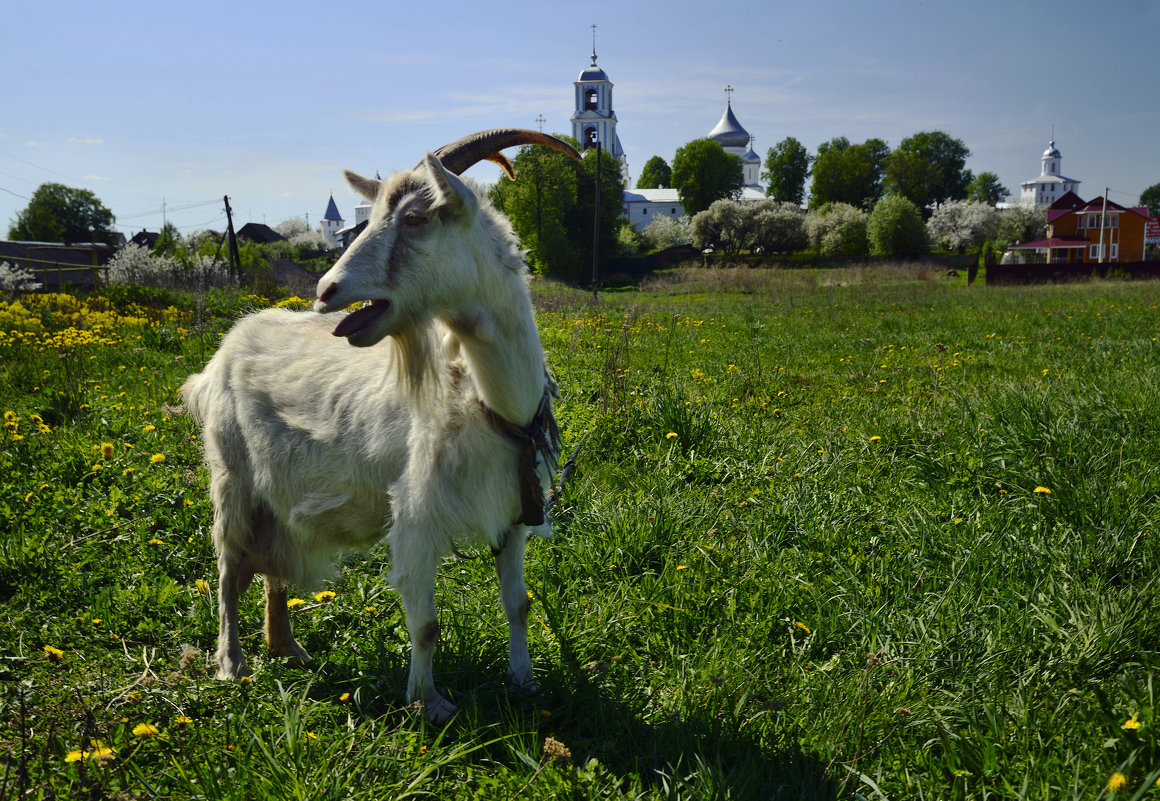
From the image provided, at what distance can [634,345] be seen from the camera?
28.7 feet

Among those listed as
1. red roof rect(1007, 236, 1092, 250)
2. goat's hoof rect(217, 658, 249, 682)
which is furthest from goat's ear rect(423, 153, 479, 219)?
red roof rect(1007, 236, 1092, 250)

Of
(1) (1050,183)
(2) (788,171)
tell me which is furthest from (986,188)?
(1) (1050,183)

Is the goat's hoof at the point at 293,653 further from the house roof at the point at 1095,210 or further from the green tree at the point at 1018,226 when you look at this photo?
the house roof at the point at 1095,210

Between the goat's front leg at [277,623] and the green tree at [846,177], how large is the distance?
71.7m

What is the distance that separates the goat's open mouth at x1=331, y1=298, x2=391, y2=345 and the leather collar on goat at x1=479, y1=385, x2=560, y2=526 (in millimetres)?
480


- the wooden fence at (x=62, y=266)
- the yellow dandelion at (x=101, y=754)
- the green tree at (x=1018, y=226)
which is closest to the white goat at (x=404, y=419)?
the yellow dandelion at (x=101, y=754)

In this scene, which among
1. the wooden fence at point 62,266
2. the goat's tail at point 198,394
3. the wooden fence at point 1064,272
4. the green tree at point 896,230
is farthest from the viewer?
the green tree at point 896,230

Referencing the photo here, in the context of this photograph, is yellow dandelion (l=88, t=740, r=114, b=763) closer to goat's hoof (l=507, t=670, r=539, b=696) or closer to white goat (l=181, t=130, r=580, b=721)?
white goat (l=181, t=130, r=580, b=721)

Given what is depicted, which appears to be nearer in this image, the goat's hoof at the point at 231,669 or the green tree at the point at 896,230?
the goat's hoof at the point at 231,669

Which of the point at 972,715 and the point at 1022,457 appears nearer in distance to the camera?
the point at 972,715

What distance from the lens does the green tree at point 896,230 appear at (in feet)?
167

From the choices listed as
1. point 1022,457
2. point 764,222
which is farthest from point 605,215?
point 1022,457

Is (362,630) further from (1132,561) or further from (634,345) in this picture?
(634,345)

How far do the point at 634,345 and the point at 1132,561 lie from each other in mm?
6113
